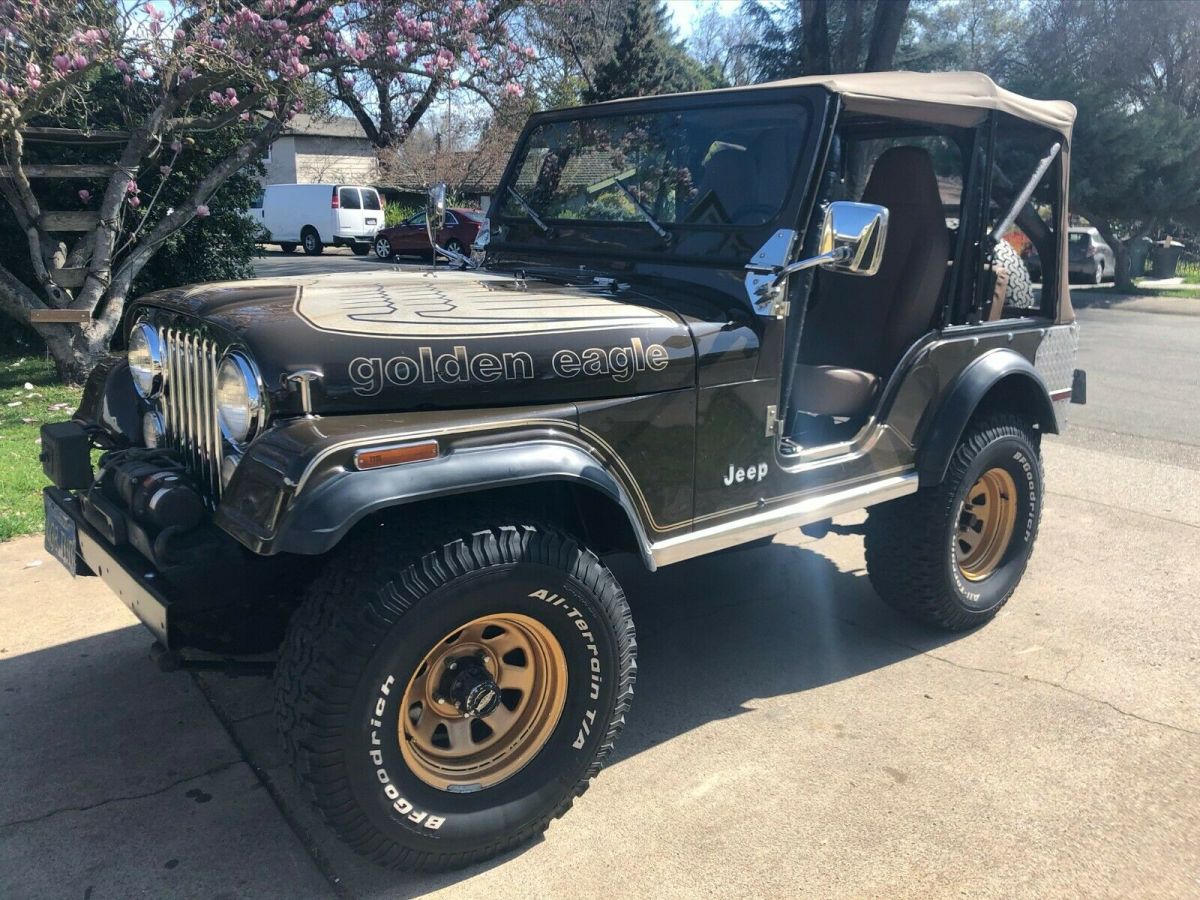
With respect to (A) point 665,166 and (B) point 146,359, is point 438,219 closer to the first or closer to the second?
(A) point 665,166

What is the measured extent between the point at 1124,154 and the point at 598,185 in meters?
19.2

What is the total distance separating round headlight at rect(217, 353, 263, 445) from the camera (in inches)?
91.9

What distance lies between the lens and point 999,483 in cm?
416

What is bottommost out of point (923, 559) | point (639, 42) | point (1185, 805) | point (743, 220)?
point (1185, 805)

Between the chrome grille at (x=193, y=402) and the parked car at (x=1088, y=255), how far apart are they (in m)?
22.4

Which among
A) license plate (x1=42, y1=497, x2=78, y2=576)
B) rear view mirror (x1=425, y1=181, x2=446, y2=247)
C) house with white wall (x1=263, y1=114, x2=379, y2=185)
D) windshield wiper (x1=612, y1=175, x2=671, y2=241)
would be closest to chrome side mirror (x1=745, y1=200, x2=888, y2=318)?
windshield wiper (x1=612, y1=175, x2=671, y2=241)

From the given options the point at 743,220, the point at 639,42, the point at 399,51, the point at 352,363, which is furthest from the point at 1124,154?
the point at 352,363

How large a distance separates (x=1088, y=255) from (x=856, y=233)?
22019 mm

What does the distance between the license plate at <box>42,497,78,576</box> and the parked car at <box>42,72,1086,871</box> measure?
0.06 ft

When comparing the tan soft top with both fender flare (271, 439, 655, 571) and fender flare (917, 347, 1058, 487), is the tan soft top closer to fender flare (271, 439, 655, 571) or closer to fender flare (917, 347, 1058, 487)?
fender flare (917, 347, 1058, 487)

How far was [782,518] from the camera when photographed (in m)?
3.20

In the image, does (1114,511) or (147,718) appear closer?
(147,718)

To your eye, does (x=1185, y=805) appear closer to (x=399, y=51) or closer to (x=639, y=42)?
(x=399, y=51)

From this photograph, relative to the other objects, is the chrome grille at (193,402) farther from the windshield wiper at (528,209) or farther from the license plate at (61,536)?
the windshield wiper at (528,209)
